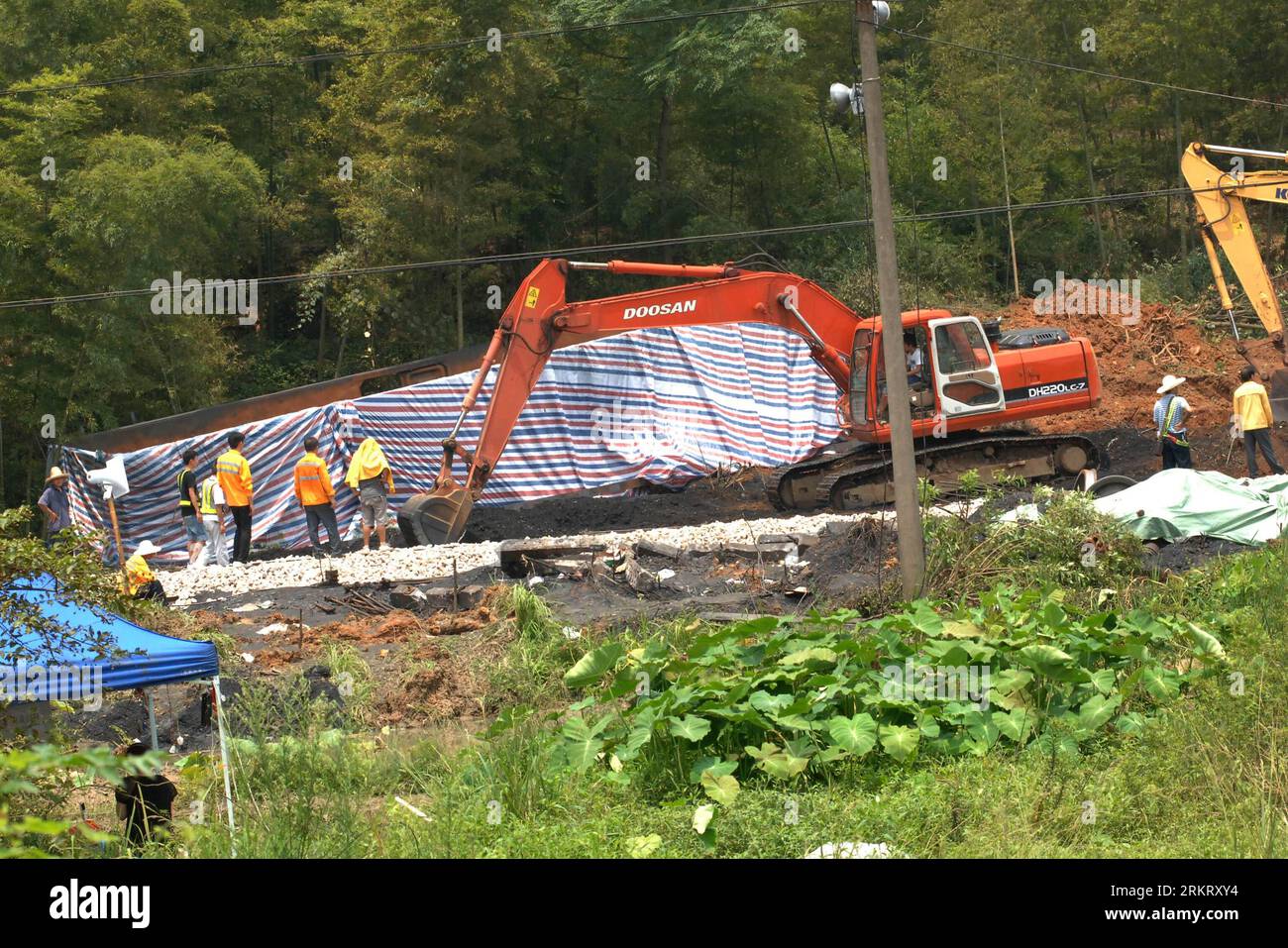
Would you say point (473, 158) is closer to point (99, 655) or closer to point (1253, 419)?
point (1253, 419)

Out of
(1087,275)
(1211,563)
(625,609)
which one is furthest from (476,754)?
(1087,275)

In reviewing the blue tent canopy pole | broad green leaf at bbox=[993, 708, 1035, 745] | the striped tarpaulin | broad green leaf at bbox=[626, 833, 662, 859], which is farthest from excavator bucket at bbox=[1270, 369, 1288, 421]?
the blue tent canopy pole

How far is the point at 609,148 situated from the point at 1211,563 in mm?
23207

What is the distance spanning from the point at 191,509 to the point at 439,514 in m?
3.87

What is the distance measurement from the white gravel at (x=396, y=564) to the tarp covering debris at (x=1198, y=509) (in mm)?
2972

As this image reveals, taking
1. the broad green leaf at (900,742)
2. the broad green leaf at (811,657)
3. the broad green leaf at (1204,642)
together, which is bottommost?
the broad green leaf at (900,742)

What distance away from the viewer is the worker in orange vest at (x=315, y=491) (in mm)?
19750

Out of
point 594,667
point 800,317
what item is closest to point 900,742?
point 594,667

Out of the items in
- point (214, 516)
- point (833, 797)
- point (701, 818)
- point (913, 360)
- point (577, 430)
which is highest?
point (913, 360)

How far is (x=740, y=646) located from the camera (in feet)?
34.6

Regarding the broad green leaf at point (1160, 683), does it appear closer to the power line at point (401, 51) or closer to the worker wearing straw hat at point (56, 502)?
the worker wearing straw hat at point (56, 502)

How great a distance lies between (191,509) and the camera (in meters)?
19.7

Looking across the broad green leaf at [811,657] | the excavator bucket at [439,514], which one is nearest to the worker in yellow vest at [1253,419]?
the excavator bucket at [439,514]
